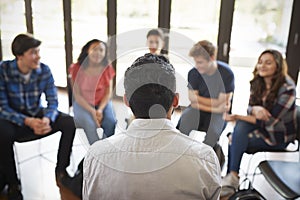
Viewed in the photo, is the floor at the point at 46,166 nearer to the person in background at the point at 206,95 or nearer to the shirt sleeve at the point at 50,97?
the shirt sleeve at the point at 50,97

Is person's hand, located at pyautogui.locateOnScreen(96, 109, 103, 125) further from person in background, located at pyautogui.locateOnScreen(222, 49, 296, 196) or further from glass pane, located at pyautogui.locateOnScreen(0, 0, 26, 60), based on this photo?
glass pane, located at pyautogui.locateOnScreen(0, 0, 26, 60)

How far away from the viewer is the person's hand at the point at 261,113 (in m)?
2.14

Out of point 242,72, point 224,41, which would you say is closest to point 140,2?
point 224,41

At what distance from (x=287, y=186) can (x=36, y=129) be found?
5.29ft

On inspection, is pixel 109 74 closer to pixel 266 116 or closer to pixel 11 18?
pixel 266 116

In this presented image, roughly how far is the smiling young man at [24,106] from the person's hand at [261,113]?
1278mm

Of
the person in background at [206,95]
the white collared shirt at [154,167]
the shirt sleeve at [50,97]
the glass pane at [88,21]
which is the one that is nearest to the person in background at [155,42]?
the person in background at [206,95]

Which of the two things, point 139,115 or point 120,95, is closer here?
point 139,115

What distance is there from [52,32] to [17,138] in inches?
79.1

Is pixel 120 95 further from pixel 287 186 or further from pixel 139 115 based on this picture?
pixel 287 186

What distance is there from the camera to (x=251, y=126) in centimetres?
222

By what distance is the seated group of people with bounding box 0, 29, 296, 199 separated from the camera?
878mm

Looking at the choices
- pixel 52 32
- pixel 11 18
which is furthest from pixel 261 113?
pixel 11 18

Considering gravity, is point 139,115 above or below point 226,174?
above
